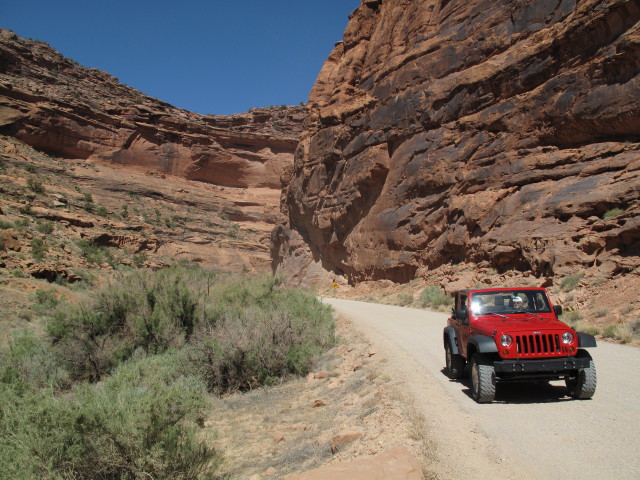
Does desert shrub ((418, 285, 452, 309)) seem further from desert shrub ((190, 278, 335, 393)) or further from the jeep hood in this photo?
the jeep hood

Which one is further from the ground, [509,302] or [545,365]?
[509,302]

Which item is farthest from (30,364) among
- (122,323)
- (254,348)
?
(254,348)

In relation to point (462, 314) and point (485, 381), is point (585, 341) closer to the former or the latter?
point (485, 381)

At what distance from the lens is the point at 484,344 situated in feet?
19.6

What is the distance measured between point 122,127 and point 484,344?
6354 centimetres

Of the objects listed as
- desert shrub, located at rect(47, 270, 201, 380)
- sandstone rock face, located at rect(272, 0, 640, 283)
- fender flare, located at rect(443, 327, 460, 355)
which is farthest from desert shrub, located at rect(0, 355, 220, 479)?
sandstone rock face, located at rect(272, 0, 640, 283)

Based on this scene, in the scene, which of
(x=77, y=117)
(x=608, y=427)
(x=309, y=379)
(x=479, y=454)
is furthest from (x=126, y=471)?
(x=77, y=117)

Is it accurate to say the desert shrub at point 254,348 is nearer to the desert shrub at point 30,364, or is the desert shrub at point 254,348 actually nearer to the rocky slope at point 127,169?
the desert shrub at point 30,364

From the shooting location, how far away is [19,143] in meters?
51.2

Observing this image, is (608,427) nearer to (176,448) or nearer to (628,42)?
(176,448)

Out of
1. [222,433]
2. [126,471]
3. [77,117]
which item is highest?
[77,117]

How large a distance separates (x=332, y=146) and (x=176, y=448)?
31386 mm

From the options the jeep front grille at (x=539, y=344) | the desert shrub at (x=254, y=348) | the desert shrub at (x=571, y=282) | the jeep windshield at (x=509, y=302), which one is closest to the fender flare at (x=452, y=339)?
the jeep windshield at (x=509, y=302)

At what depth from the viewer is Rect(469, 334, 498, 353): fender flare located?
5.90 m
